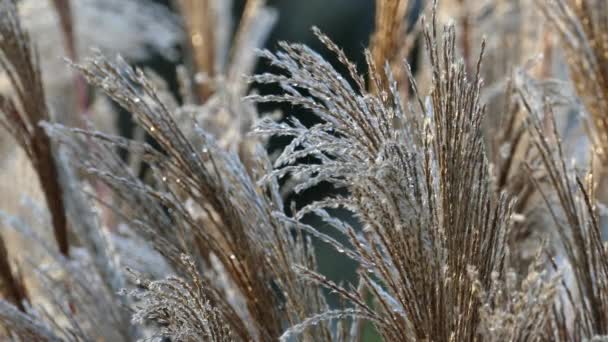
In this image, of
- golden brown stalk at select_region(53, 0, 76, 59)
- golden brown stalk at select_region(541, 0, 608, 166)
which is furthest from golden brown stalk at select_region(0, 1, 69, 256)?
golden brown stalk at select_region(541, 0, 608, 166)

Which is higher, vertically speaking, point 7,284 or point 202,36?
point 202,36

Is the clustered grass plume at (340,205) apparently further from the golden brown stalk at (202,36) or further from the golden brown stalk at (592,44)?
the golden brown stalk at (202,36)

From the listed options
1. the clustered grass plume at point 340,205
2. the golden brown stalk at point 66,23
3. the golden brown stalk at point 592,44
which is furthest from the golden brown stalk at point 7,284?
the golden brown stalk at point 592,44

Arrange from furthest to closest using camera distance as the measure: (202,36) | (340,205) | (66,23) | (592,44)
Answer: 1. (202,36)
2. (66,23)
3. (592,44)
4. (340,205)

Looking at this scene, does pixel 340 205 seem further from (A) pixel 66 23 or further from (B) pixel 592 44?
(A) pixel 66 23

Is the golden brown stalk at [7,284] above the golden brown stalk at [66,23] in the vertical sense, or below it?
below

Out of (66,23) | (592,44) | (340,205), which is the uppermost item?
(66,23)

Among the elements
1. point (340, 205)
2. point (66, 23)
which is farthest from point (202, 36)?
point (340, 205)

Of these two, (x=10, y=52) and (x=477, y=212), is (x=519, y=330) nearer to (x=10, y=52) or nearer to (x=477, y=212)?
(x=477, y=212)

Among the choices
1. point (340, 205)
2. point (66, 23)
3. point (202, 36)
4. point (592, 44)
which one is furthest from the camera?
point (202, 36)
